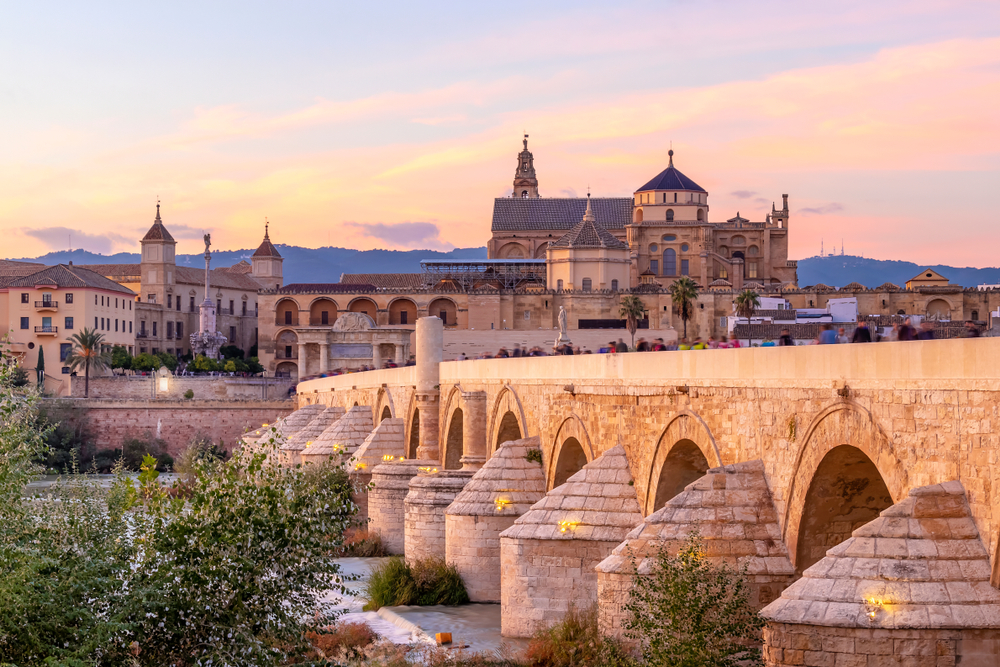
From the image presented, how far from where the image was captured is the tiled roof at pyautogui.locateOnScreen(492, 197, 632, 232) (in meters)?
106

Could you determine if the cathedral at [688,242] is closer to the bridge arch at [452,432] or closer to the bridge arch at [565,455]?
the bridge arch at [452,432]

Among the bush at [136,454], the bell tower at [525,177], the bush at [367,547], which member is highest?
the bell tower at [525,177]

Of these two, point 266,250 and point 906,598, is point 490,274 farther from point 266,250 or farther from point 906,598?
point 906,598

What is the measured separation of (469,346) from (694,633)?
74.4 m

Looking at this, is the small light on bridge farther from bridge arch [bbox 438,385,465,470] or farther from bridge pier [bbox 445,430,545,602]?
bridge arch [bbox 438,385,465,470]

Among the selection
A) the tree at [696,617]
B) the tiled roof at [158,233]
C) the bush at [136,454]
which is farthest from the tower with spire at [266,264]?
the tree at [696,617]

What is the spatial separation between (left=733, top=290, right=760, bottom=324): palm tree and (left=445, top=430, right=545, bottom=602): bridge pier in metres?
61.6

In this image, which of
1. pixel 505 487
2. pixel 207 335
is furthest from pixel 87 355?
pixel 505 487

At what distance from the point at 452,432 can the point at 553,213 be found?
81.0 m

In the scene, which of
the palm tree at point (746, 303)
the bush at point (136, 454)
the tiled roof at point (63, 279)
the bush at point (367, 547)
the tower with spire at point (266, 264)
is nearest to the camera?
the bush at point (367, 547)

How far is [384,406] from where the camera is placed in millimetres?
37031

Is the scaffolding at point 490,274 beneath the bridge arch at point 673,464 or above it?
above

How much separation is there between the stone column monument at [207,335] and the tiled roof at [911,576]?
9297 cm

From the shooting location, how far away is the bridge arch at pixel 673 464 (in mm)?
15297
